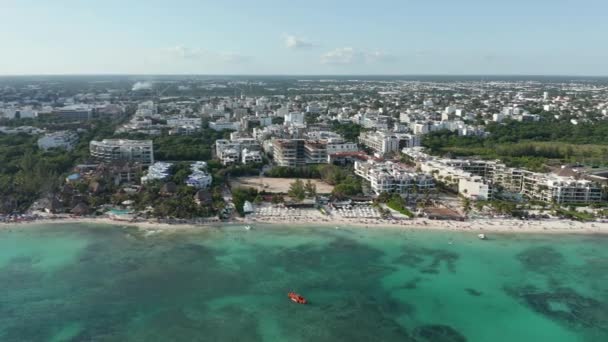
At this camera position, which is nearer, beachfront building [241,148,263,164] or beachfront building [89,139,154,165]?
beachfront building [89,139,154,165]

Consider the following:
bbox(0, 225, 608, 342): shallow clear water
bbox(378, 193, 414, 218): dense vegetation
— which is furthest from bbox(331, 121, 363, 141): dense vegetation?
bbox(0, 225, 608, 342): shallow clear water

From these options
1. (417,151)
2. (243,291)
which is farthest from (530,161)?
(243,291)

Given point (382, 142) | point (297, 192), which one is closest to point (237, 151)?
point (297, 192)

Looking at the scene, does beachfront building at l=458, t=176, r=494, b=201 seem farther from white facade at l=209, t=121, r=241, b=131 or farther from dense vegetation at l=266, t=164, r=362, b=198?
white facade at l=209, t=121, r=241, b=131

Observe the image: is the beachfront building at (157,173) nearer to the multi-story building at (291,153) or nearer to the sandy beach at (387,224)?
the sandy beach at (387,224)

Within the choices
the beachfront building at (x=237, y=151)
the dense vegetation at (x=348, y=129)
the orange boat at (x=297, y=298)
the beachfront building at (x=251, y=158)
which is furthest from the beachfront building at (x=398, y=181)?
the dense vegetation at (x=348, y=129)

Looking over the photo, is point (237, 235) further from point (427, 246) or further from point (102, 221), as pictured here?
point (427, 246)

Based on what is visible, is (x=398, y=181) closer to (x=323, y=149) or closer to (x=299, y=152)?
(x=323, y=149)
